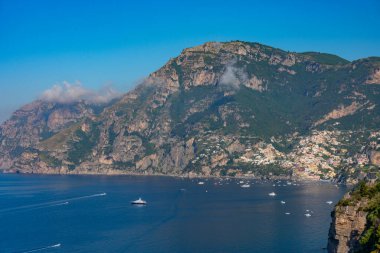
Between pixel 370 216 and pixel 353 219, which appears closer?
pixel 370 216

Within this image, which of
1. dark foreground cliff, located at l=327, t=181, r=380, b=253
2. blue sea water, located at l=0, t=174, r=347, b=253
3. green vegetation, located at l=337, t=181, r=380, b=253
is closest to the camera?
green vegetation, located at l=337, t=181, r=380, b=253

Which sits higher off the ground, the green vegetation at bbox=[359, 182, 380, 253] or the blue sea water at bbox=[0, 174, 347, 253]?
the green vegetation at bbox=[359, 182, 380, 253]

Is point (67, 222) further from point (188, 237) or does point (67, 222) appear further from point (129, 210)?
point (188, 237)

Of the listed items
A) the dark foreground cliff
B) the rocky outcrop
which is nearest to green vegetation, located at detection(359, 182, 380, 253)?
the dark foreground cliff

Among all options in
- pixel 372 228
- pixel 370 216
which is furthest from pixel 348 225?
pixel 372 228

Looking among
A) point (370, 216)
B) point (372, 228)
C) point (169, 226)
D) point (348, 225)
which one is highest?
point (370, 216)

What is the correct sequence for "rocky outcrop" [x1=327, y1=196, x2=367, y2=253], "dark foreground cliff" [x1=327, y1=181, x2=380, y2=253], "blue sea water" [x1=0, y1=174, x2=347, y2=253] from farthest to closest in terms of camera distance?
"blue sea water" [x1=0, y1=174, x2=347, y2=253] < "rocky outcrop" [x1=327, y1=196, x2=367, y2=253] < "dark foreground cliff" [x1=327, y1=181, x2=380, y2=253]

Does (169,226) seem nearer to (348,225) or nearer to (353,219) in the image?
(348,225)

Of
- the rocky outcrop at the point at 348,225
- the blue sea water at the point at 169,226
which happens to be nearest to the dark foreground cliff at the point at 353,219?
the rocky outcrop at the point at 348,225

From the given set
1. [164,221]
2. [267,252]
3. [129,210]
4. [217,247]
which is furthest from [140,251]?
[129,210]

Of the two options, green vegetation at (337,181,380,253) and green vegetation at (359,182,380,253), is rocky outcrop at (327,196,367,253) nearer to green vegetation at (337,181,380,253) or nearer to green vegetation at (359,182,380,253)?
green vegetation at (337,181,380,253)

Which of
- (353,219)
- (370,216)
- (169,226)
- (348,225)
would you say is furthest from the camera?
(169,226)
